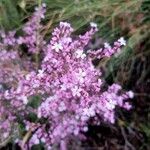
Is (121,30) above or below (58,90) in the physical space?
above

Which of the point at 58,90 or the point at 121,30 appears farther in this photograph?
the point at 121,30

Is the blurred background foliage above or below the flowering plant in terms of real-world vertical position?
above

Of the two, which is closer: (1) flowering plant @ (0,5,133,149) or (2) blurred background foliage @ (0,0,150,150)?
(1) flowering plant @ (0,5,133,149)

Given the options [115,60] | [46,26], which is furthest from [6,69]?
[115,60]

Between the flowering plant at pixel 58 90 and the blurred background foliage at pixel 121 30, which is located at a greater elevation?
the blurred background foliage at pixel 121 30
